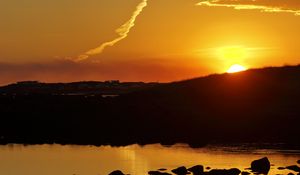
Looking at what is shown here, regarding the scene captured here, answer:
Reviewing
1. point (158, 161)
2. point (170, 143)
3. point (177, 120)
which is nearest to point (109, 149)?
point (170, 143)

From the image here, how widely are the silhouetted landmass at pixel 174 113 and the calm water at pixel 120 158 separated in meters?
15.3

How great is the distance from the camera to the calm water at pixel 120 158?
233ft

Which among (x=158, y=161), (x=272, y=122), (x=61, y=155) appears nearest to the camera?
(x=158, y=161)

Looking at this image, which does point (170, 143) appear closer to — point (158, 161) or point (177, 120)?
point (158, 161)

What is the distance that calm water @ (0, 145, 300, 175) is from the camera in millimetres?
71000

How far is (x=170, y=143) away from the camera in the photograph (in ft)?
336

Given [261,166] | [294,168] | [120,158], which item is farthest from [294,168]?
[120,158]

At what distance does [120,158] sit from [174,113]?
60.8 meters

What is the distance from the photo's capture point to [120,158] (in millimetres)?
81688

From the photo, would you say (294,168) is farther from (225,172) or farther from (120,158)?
(120,158)

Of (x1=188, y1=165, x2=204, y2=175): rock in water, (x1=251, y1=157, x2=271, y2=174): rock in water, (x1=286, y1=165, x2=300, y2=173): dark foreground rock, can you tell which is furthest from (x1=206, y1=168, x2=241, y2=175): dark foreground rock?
(x1=286, y1=165, x2=300, y2=173): dark foreground rock

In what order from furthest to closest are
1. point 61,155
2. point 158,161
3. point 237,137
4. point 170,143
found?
1. point 237,137
2. point 170,143
3. point 61,155
4. point 158,161

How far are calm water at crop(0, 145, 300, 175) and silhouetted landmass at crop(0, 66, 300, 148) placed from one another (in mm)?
15309

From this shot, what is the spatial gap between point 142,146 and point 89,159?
1854 cm
